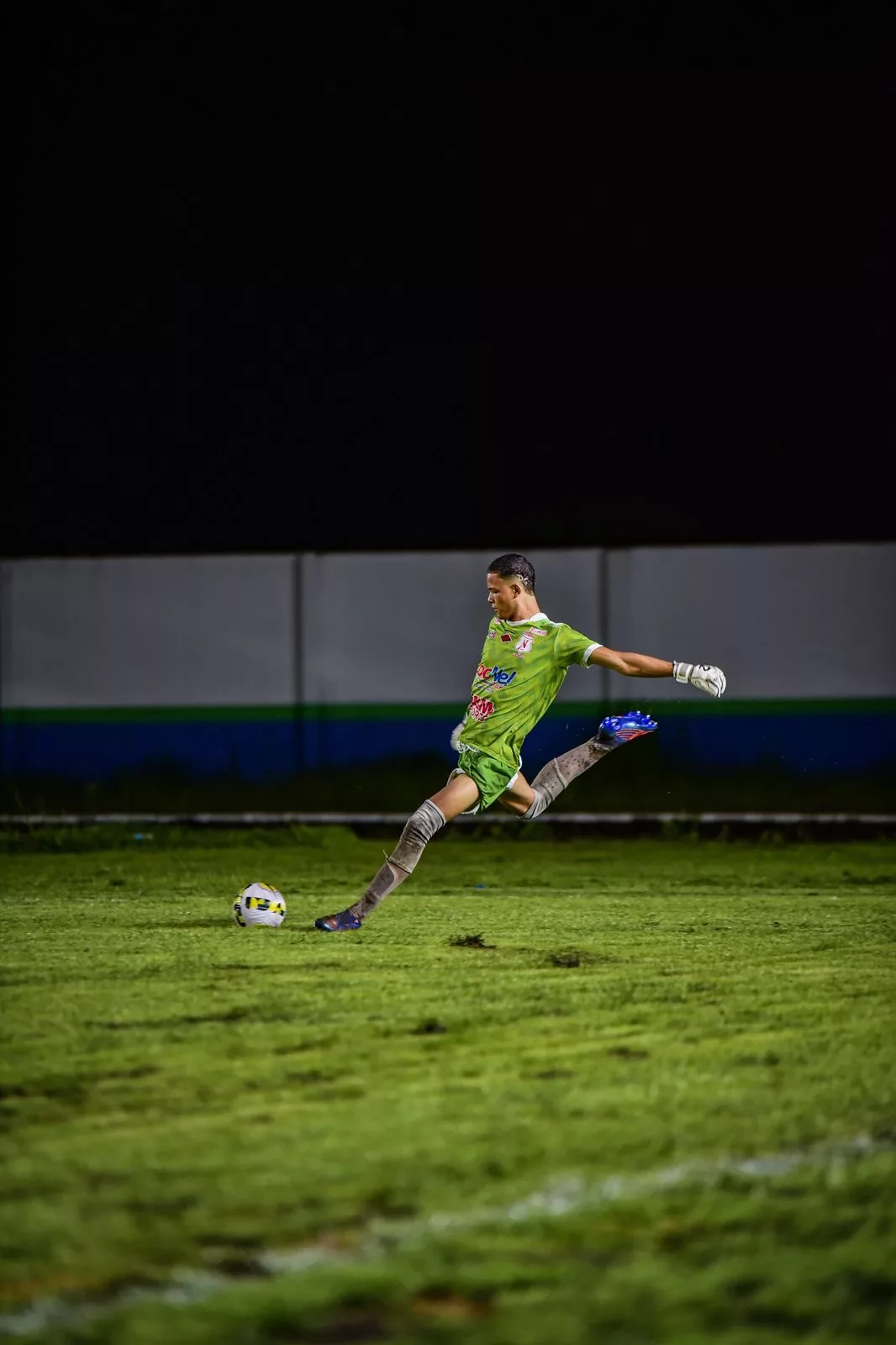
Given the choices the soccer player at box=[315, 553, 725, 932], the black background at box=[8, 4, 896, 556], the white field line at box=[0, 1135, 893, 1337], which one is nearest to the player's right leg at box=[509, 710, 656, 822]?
the soccer player at box=[315, 553, 725, 932]

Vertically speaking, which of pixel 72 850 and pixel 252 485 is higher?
pixel 252 485

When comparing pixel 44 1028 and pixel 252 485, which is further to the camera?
pixel 252 485

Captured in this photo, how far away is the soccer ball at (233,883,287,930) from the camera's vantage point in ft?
29.0

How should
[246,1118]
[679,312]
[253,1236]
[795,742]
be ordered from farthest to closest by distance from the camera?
[679,312] < [795,742] < [246,1118] < [253,1236]

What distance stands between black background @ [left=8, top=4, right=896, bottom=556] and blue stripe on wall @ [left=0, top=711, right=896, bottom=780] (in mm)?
3029

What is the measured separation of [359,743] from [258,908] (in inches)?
290

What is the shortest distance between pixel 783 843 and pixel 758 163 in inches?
335

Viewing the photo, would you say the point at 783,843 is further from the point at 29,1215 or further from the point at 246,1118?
the point at 29,1215

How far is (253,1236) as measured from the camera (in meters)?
3.82

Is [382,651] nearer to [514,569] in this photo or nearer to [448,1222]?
[514,569]

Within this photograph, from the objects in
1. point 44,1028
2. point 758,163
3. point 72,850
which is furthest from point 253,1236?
point 758,163

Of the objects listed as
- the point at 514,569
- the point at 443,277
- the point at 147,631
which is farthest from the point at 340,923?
the point at 443,277

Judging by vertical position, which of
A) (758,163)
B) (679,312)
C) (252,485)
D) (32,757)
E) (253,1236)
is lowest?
(253,1236)

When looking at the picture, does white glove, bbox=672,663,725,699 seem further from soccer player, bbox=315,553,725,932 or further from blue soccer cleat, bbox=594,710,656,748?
blue soccer cleat, bbox=594,710,656,748
